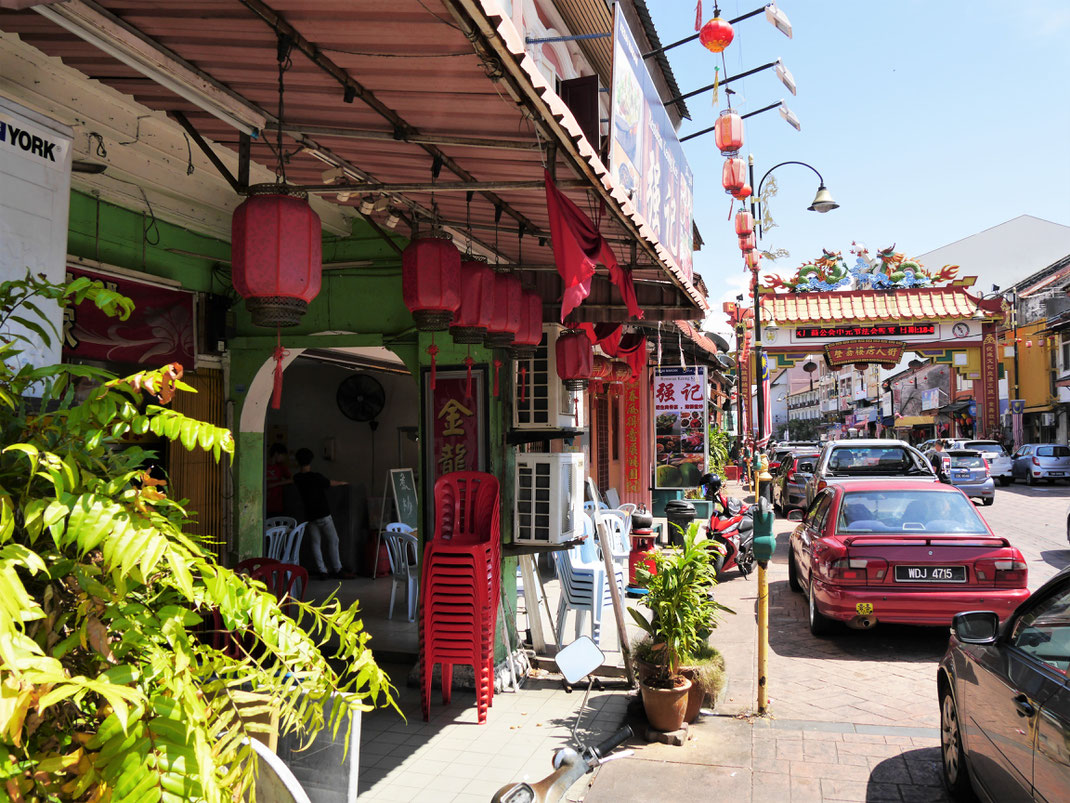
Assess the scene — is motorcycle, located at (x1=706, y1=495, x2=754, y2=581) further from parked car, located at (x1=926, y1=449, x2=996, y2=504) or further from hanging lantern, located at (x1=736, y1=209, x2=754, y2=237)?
parked car, located at (x1=926, y1=449, x2=996, y2=504)

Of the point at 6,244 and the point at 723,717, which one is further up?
→ the point at 6,244

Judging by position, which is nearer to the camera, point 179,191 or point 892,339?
point 179,191

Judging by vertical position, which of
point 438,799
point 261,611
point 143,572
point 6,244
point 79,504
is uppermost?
point 6,244

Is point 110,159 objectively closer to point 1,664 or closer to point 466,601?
point 466,601

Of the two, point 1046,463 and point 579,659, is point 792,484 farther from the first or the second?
point 579,659

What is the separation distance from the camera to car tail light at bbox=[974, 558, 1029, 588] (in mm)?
7266

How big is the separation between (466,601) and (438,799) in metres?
1.53

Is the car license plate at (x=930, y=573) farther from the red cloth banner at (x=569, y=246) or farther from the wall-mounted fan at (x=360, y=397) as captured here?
the wall-mounted fan at (x=360, y=397)

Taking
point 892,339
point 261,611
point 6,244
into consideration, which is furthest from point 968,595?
point 892,339

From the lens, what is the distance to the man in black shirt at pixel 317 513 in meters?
11.0

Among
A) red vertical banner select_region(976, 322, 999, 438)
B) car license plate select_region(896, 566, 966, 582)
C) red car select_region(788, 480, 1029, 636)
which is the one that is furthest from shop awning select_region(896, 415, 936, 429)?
car license plate select_region(896, 566, 966, 582)

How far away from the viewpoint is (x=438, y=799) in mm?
4723

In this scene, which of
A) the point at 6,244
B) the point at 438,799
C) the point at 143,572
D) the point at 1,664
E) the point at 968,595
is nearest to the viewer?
the point at 1,664

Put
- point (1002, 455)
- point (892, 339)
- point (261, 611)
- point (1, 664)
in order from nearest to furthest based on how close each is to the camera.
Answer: point (1, 664), point (261, 611), point (892, 339), point (1002, 455)
